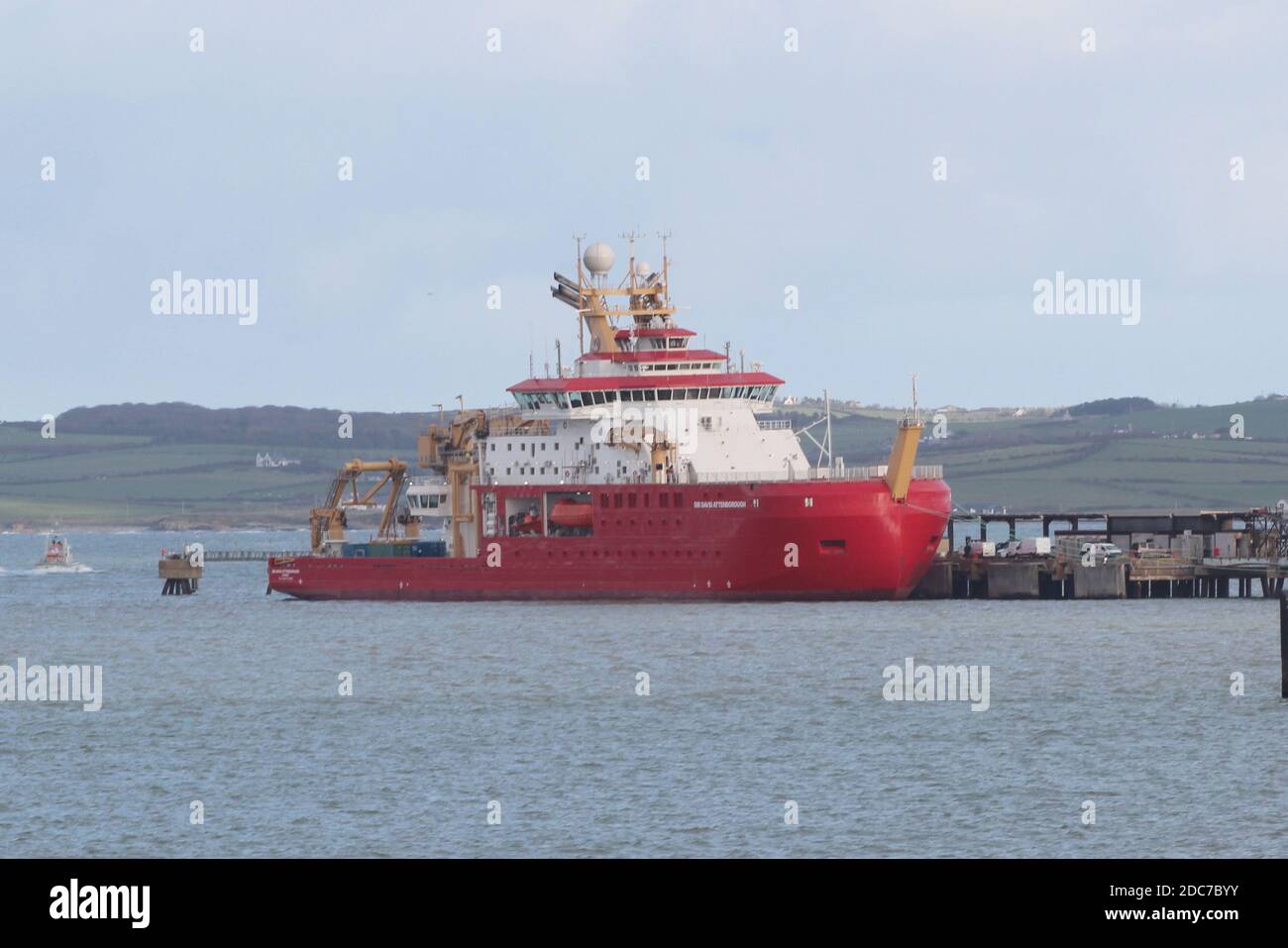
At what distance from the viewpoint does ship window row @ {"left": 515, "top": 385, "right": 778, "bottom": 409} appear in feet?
233

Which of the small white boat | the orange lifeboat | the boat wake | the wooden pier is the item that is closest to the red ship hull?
the orange lifeboat

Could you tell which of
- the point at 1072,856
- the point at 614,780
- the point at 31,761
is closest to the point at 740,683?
the point at 614,780

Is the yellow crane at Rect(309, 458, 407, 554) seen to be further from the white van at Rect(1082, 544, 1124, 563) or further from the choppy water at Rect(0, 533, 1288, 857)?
the white van at Rect(1082, 544, 1124, 563)

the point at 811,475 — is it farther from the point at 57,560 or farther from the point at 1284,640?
the point at 57,560

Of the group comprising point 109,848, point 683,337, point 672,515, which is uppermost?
point 683,337

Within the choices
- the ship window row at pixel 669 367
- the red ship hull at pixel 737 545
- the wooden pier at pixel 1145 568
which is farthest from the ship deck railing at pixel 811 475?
the wooden pier at pixel 1145 568

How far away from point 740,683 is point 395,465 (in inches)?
1303

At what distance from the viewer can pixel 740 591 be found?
68.9 metres

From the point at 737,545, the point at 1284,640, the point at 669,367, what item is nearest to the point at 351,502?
the point at 669,367

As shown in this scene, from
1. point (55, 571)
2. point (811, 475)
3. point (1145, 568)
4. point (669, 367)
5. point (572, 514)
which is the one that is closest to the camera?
point (811, 475)

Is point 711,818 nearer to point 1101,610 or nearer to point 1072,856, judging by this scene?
point 1072,856

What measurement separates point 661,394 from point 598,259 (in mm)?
6865

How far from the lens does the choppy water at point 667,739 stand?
3322 cm

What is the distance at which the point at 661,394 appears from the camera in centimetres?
7112
